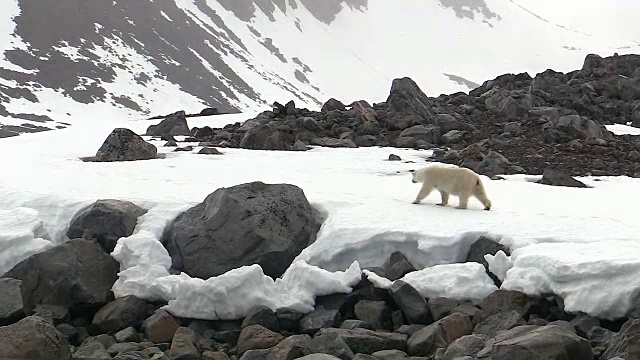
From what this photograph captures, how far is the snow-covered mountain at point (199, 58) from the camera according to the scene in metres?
91.1

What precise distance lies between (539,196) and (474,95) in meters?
19.0

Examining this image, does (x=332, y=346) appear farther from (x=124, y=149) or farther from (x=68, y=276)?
(x=124, y=149)

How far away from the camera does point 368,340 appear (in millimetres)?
8008

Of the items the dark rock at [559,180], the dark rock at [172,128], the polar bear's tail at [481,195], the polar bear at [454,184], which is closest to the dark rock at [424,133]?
the dark rock at [559,180]

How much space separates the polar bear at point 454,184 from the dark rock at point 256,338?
4.41 m

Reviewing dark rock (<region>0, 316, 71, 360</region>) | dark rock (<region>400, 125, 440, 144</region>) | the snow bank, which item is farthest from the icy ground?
dark rock (<region>400, 125, 440, 144</region>)

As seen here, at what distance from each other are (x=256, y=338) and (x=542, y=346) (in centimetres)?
341

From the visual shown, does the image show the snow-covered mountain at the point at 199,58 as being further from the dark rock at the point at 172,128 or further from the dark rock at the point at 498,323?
the dark rock at the point at 498,323

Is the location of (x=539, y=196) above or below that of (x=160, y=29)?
below

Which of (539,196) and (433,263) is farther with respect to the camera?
(539,196)

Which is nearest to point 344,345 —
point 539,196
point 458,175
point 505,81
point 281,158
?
point 458,175

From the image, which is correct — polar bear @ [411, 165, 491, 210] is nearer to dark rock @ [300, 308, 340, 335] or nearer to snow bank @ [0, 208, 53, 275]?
dark rock @ [300, 308, 340, 335]

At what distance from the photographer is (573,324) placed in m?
7.91

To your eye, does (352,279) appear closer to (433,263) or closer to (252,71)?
(433,263)
